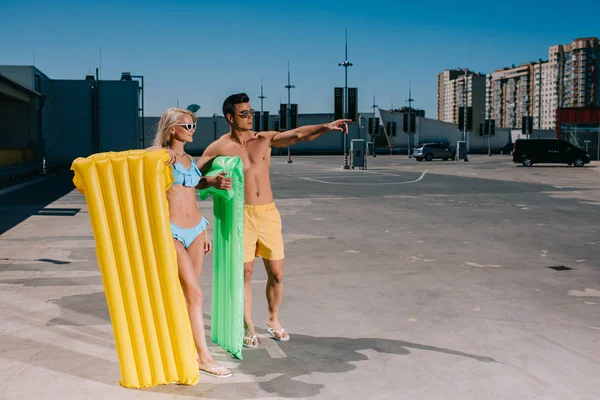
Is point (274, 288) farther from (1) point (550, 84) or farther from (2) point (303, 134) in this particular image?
(1) point (550, 84)

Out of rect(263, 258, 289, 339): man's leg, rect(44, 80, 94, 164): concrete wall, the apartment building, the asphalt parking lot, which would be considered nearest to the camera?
the asphalt parking lot

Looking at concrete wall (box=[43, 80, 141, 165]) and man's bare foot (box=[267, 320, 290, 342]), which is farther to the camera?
concrete wall (box=[43, 80, 141, 165])

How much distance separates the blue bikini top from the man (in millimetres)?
515

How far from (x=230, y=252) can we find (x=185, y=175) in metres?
0.69

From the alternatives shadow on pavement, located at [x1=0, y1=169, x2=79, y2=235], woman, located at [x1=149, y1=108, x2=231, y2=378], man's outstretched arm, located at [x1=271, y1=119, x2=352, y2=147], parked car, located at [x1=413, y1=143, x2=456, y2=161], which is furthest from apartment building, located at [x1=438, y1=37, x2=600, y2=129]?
woman, located at [x1=149, y1=108, x2=231, y2=378]

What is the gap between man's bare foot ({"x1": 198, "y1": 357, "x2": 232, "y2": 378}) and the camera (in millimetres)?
4402

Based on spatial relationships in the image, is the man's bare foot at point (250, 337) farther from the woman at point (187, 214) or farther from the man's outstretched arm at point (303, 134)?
the man's outstretched arm at point (303, 134)

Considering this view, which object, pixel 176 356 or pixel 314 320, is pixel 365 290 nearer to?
pixel 314 320

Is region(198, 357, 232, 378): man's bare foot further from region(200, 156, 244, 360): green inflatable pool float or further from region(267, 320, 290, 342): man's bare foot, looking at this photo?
region(267, 320, 290, 342): man's bare foot

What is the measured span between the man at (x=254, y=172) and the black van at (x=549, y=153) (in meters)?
39.4

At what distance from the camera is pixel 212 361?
14.8ft

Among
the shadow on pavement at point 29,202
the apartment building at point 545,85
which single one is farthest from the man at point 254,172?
the apartment building at point 545,85

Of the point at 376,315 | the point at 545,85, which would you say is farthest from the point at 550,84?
the point at 376,315

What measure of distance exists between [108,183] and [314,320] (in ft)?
8.80
